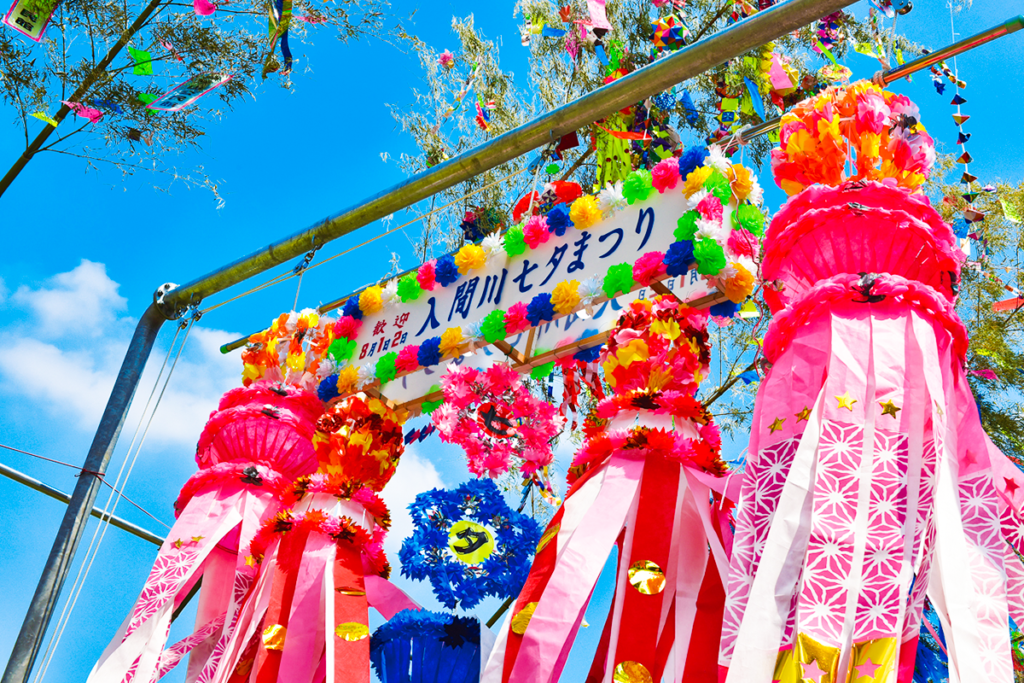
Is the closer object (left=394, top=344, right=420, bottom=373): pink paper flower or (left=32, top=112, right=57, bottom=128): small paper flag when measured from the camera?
(left=394, top=344, right=420, bottom=373): pink paper flower

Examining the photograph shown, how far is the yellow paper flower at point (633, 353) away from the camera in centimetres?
322

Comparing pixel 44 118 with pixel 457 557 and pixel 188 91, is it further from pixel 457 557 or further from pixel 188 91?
pixel 457 557

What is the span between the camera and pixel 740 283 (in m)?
3.16

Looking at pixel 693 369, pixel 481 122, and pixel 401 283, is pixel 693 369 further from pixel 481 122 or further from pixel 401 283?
pixel 481 122

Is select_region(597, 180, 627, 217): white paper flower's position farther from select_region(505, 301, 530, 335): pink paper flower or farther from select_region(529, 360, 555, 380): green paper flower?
select_region(529, 360, 555, 380): green paper flower

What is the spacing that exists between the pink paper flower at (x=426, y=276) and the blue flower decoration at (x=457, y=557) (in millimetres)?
1121

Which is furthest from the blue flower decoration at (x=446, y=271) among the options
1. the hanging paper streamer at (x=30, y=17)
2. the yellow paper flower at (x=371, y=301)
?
the hanging paper streamer at (x=30, y=17)

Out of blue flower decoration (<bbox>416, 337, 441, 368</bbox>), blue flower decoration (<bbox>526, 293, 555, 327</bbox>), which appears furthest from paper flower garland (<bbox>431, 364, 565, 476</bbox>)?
blue flower decoration (<bbox>526, 293, 555, 327</bbox>)

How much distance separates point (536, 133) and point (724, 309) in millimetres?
1043

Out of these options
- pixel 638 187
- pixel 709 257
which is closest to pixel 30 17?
pixel 638 187

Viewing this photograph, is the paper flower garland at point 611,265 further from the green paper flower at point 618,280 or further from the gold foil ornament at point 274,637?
the gold foil ornament at point 274,637

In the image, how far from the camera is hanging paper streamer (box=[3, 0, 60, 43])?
180 inches

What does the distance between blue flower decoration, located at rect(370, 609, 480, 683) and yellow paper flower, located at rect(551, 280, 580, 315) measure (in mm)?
1307

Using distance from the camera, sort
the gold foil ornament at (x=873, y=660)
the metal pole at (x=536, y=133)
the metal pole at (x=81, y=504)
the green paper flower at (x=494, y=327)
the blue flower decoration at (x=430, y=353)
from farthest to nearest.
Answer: the metal pole at (x=81, y=504)
the blue flower decoration at (x=430, y=353)
the green paper flower at (x=494, y=327)
the metal pole at (x=536, y=133)
the gold foil ornament at (x=873, y=660)
